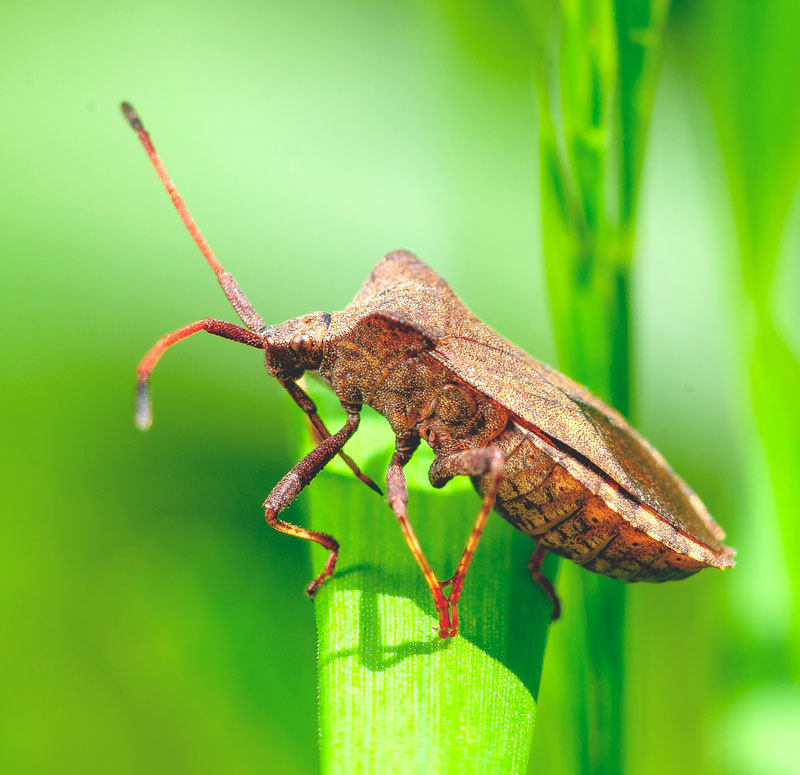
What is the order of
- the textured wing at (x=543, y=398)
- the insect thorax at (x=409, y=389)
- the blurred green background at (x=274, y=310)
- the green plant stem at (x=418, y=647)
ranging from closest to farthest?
1. the green plant stem at (x=418, y=647)
2. the textured wing at (x=543, y=398)
3. the insect thorax at (x=409, y=389)
4. the blurred green background at (x=274, y=310)

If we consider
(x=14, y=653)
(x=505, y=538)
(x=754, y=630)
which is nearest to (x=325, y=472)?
(x=505, y=538)

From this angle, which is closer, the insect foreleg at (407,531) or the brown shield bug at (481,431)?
the insect foreleg at (407,531)

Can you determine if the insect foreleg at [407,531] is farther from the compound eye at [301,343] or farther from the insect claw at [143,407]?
the insect claw at [143,407]

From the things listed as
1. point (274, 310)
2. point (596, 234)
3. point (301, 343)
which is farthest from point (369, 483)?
point (274, 310)

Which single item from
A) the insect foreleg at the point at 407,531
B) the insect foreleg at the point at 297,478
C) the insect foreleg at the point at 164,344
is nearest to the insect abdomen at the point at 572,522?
the insect foreleg at the point at 407,531

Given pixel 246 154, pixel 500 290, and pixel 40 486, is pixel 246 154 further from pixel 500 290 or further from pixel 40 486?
pixel 40 486

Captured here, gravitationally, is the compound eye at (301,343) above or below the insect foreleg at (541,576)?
above

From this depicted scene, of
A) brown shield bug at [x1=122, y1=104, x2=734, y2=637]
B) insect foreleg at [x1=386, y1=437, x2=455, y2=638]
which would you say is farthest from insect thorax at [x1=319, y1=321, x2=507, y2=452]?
insect foreleg at [x1=386, y1=437, x2=455, y2=638]
